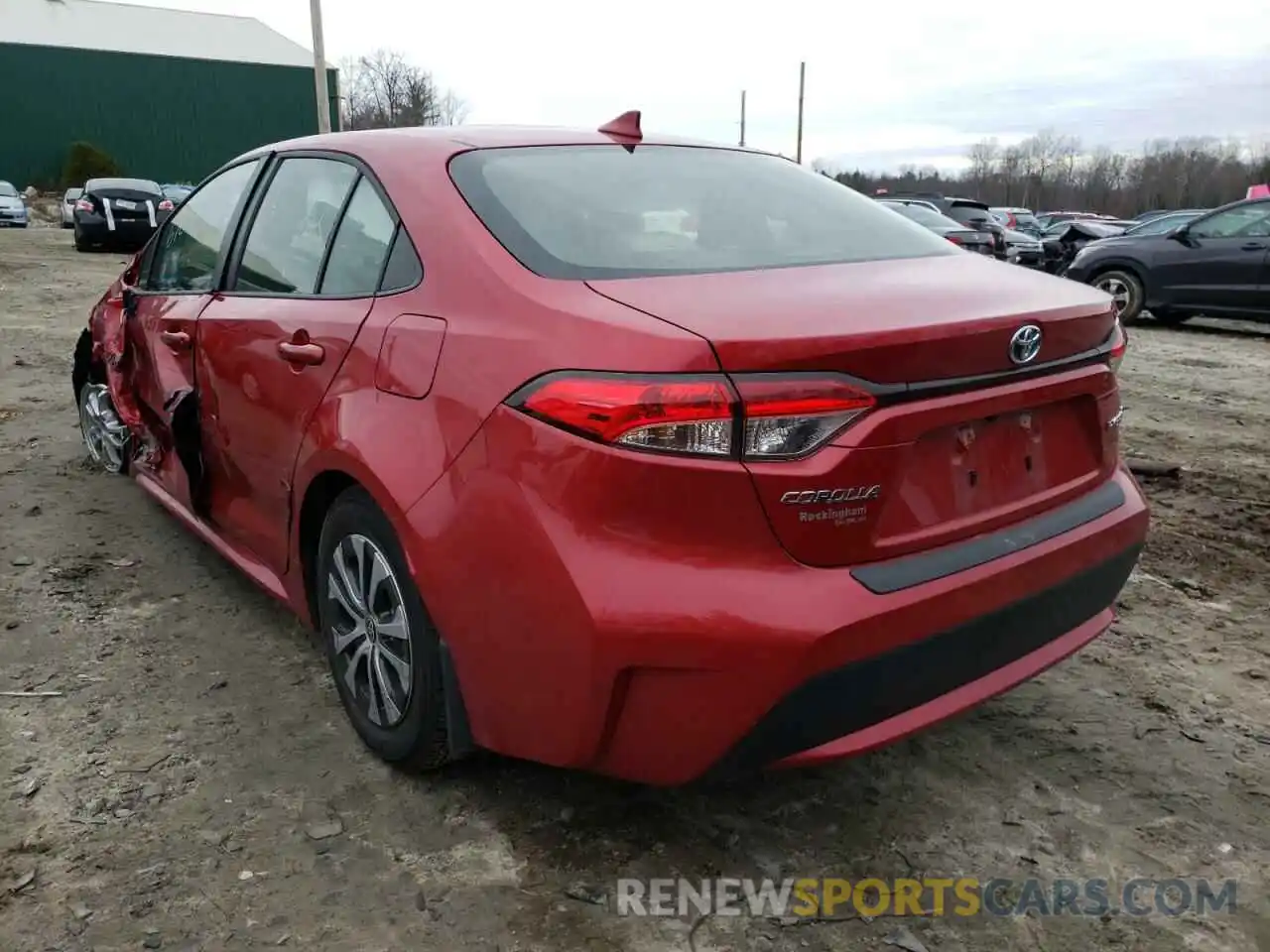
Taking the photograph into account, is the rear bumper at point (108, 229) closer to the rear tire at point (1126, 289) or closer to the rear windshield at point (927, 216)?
the rear windshield at point (927, 216)

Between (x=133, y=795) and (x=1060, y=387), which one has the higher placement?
(x=1060, y=387)

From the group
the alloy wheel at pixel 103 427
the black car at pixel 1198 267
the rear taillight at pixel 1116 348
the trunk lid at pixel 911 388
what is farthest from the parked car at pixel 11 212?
the rear taillight at pixel 1116 348

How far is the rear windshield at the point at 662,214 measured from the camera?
2.27m

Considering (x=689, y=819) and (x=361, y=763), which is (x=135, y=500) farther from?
(x=689, y=819)

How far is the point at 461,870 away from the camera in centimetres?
226

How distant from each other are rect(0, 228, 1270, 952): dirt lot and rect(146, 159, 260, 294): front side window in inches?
44.8

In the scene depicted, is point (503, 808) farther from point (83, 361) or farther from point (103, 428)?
point (83, 361)

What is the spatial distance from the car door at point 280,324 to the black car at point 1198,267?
10038mm

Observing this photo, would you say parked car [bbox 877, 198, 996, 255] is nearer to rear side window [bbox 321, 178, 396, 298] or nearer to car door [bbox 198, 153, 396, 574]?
car door [bbox 198, 153, 396, 574]

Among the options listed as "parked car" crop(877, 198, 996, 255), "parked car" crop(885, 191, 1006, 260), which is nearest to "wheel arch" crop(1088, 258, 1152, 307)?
"parked car" crop(877, 198, 996, 255)

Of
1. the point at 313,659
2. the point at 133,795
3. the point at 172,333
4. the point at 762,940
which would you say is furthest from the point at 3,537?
the point at 762,940

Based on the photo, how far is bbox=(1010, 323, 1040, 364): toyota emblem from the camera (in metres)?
2.07

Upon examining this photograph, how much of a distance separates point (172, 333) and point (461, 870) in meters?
2.21

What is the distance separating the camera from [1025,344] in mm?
2090
